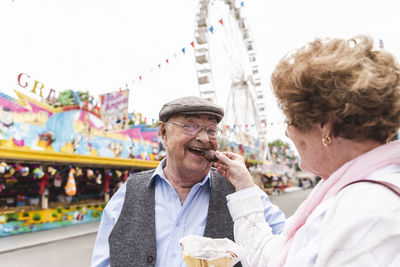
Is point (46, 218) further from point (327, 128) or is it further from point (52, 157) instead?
point (327, 128)

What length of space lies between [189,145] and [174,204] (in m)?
0.34

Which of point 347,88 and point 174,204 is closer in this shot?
point 347,88

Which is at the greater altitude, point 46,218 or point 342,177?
point 342,177

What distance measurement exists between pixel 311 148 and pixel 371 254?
374 millimetres

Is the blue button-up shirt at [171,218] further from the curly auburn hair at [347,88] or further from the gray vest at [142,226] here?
the curly auburn hair at [347,88]

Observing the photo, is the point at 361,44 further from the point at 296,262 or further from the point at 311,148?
the point at 296,262

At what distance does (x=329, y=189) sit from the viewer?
0.84 m

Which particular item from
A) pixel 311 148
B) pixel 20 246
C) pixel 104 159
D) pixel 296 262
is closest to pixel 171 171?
pixel 311 148

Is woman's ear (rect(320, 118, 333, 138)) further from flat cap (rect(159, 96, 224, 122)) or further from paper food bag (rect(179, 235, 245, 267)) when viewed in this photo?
flat cap (rect(159, 96, 224, 122))

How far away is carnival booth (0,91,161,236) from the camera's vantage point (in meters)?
7.63

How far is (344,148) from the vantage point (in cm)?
88

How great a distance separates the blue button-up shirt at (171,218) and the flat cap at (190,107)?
0.36 m

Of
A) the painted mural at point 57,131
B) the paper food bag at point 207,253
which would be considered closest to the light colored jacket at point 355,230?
the paper food bag at point 207,253

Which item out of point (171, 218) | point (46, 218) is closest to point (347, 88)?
point (171, 218)
